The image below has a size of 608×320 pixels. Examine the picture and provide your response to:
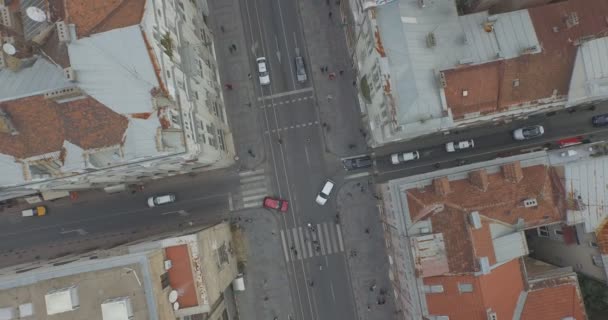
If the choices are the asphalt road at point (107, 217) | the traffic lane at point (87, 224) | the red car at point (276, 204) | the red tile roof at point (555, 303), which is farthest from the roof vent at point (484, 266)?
the traffic lane at point (87, 224)

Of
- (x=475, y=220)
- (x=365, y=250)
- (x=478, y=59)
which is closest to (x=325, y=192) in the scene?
(x=365, y=250)

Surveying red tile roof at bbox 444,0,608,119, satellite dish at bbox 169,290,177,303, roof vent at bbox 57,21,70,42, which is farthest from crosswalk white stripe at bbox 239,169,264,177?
roof vent at bbox 57,21,70,42

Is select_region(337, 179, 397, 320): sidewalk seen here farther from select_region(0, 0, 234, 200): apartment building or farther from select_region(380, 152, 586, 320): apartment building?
select_region(0, 0, 234, 200): apartment building

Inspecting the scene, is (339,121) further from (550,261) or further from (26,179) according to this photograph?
(26,179)

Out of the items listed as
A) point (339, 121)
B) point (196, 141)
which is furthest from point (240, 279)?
point (339, 121)

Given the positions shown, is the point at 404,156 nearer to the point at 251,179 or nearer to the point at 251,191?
the point at 251,179

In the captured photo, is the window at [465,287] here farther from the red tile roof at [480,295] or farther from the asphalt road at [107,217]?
the asphalt road at [107,217]
